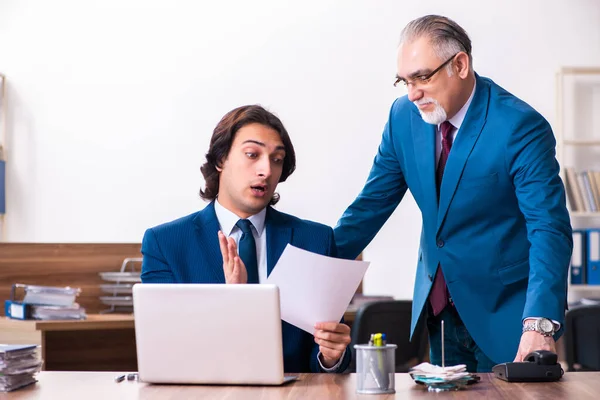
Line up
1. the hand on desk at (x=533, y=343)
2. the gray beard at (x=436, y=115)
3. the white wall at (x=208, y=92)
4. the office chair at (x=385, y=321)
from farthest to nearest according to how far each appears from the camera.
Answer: the white wall at (x=208, y=92), the office chair at (x=385, y=321), the gray beard at (x=436, y=115), the hand on desk at (x=533, y=343)

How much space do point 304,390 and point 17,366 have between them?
2.04 ft

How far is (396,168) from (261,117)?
0.48 m

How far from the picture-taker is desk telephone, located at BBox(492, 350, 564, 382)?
1.71 meters

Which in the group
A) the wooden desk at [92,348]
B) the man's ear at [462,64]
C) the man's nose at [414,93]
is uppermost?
the man's ear at [462,64]

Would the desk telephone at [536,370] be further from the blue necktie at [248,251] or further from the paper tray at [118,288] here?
the paper tray at [118,288]

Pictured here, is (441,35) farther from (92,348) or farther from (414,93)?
(92,348)

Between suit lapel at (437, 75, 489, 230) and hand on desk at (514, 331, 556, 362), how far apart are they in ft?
1.51

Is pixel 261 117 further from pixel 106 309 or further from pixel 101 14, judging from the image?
pixel 101 14

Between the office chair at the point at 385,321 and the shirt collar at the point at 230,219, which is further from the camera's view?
the office chair at the point at 385,321

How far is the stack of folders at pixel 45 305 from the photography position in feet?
11.1

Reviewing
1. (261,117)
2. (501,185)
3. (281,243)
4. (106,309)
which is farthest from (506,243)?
(106,309)

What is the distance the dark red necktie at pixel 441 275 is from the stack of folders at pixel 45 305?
70.6 inches

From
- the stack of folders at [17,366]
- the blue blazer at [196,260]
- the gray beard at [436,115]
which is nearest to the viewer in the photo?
the stack of folders at [17,366]

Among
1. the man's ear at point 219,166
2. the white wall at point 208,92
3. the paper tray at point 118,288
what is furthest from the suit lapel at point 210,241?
the white wall at point 208,92
